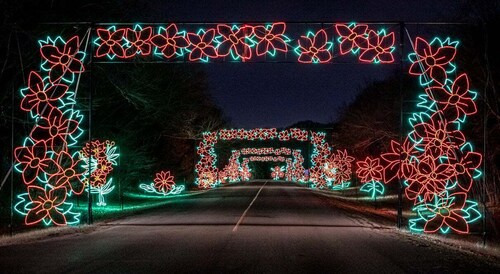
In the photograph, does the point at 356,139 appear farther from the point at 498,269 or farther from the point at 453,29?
the point at 498,269

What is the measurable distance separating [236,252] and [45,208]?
325 inches

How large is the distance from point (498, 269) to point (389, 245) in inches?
144

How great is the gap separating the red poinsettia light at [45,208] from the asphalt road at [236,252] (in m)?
1.74

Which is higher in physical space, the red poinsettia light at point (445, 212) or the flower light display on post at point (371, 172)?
the flower light display on post at point (371, 172)

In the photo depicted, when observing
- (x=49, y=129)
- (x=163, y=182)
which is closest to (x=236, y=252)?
(x=49, y=129)

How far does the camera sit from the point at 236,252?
1284 cm

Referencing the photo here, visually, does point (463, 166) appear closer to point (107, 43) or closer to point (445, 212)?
point (445, 212)

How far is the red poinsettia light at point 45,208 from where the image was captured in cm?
1845

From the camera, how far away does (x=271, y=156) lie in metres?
116

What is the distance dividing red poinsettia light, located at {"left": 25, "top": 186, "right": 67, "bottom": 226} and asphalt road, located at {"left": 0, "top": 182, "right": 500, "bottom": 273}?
174 centimetres

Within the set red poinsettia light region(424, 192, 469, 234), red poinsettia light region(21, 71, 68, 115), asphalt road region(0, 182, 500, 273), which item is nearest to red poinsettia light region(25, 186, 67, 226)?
asphalt road region(0, 182, 500, 273)

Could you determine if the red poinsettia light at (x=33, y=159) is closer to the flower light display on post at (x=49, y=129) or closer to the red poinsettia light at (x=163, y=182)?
the flower light display on post at (x=49, y=129)

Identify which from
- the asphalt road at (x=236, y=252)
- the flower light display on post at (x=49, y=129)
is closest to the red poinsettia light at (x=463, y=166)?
the asphalt road at (x=236, y=252)

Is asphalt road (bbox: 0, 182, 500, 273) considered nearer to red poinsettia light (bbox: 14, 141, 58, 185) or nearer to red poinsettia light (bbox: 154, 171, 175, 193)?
red poinsettia light (bbox: 14, 141, 58, 185)
